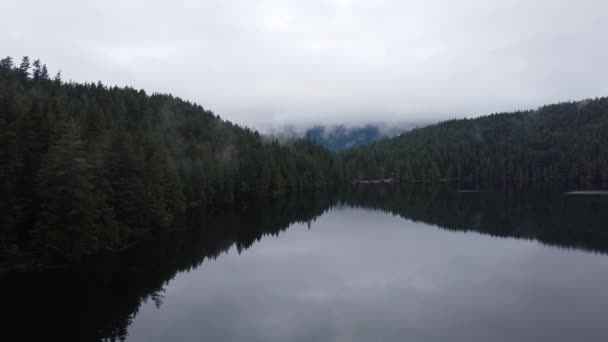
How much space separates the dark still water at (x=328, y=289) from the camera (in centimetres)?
2567

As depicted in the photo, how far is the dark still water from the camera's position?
2567cm

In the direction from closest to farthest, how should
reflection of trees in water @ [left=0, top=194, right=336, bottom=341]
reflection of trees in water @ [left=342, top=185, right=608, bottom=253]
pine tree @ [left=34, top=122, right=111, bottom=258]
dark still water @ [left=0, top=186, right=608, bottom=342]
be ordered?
1. dark still water @ [left=0, top=186, right=608, bottom=342]
2. reflection of trees in water @ [left=0, top=194, right=336, bottom=341]
3. pine tree @ [left=34, top=122, right=111, bottom=258]
4. reflection of trees in water @ [left=342, top=185, right=608, bottom=253]

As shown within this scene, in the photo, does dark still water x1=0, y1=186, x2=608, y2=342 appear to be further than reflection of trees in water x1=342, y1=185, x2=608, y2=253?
No

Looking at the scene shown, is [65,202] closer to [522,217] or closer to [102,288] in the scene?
[102,288]

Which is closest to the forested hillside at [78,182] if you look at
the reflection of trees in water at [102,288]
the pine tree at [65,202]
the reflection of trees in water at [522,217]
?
the pine tree at [65,202]

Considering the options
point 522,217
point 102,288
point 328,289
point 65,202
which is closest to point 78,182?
point 65,202

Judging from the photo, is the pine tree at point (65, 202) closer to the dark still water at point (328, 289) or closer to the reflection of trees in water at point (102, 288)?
the reflection of trees in water at point (102, 288)

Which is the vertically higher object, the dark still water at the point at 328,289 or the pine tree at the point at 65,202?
the pine tree at the point at 65,202

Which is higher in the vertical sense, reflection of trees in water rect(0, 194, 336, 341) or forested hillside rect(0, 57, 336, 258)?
forested hillside rect(0, 57, 336, 258)

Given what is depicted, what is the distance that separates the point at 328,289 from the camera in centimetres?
3447

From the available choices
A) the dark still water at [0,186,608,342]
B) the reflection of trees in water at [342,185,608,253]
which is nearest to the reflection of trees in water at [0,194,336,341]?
the dark still water at [0,186,608,342]

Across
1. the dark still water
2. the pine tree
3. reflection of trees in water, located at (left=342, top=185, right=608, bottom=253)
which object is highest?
the pine tree

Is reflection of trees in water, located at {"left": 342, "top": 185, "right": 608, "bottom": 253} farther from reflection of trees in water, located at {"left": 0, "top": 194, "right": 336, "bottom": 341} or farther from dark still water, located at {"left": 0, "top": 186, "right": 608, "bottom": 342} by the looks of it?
reflection of trees in water, located at {"left": 0, "top": 194, "right": 336, "bottom": 341}

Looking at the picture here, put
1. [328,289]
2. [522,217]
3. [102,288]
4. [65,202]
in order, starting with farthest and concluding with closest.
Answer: [522,217], [65,202], [328,289], [102,288]
